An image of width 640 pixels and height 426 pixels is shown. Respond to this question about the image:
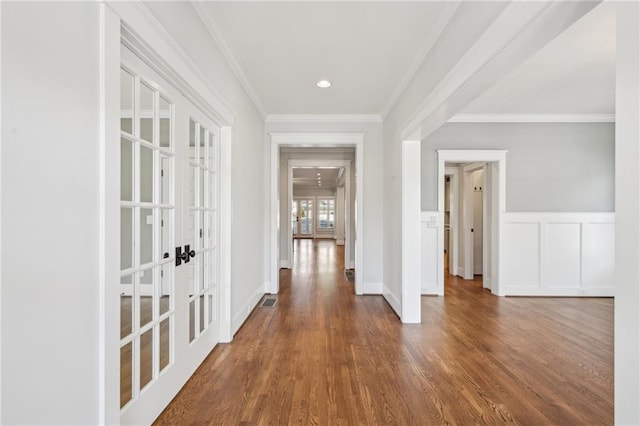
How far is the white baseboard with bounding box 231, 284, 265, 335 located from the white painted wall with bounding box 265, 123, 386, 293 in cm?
122

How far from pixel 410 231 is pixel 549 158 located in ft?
9.41

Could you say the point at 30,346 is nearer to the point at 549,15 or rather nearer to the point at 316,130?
the point at 549,15

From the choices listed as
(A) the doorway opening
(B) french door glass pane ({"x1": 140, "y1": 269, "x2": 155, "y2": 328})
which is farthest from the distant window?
(B) french door glass pane ({"x1": 140, "y1": 269, "x2": 155, "y2": 328})

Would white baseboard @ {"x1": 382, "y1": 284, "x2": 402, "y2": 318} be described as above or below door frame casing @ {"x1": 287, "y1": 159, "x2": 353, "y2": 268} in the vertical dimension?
below

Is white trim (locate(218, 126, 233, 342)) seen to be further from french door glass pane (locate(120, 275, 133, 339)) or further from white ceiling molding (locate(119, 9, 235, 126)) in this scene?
french door glass pane (locate(120, 275, 133, 339))

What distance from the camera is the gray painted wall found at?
14.3ft

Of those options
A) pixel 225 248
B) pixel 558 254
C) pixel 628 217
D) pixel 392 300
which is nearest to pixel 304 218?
pixel 392 300

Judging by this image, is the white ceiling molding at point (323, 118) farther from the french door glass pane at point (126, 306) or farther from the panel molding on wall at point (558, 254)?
the french door glass pane at point (126, 306)

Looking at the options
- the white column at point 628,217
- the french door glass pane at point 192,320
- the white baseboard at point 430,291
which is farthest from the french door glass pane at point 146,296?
the white baseboard at point 430,291

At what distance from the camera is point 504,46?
60.7 inches

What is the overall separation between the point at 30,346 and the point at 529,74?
434 cm

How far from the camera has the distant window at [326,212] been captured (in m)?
15.2

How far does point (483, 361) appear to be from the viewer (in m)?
2.42

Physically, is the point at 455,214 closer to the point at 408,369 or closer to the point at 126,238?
the point at 408,369
